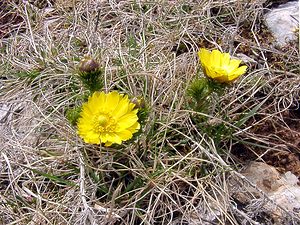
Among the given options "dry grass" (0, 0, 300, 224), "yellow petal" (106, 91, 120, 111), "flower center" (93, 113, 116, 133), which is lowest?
"dry grass" (0, 0, 300, 224)

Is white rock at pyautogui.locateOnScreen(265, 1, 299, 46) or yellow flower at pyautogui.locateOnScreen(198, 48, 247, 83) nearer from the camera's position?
yellow flower at pyautogui.locateOnScreen(198, 48, 247, 83)

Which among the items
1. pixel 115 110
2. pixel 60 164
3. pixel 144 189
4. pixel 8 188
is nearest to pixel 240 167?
pixel 144 189

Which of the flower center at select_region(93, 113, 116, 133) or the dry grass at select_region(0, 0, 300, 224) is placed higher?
the flower center at select_region(93, 113, 116, 133)

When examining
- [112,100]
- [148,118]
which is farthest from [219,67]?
[112,100]

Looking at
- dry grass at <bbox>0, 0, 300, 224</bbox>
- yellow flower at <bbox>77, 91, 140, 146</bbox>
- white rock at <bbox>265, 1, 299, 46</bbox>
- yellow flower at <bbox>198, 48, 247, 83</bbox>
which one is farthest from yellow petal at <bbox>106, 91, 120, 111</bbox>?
white rock at <bbox>265, 1, 299, 46</bbox>

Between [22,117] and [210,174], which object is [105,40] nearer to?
[22,117]

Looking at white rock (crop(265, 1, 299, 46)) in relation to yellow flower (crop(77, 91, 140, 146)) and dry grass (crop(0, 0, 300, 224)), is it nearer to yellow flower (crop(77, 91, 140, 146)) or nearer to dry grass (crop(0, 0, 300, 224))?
dry grass (crop(0, 0, 300, 224))

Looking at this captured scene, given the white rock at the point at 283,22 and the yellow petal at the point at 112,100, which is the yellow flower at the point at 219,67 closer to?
the yellow petal at the point at 112,100
